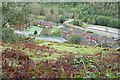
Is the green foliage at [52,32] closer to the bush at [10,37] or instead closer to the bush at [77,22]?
the bush at [77,22]

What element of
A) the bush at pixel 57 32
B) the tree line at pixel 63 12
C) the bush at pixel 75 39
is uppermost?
the tree line at pixel 63 12

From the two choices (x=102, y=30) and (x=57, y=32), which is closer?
(x=102, y=30)

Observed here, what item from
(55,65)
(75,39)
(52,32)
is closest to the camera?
(55,65)

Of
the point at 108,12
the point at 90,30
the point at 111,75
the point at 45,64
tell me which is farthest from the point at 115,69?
the point at 108,12

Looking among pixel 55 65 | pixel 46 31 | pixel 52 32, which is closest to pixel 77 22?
pixel 52 32

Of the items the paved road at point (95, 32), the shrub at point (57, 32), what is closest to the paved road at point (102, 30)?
the paved road at point (95, 32)

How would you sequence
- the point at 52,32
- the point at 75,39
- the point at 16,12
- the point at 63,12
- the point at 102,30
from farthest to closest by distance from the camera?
1. the point at 75,39
2. the point at 52,32
3. the point at 63,12
4. the point at 102,30
5. the point at 16,12

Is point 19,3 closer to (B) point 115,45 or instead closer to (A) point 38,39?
(A) point 38,39

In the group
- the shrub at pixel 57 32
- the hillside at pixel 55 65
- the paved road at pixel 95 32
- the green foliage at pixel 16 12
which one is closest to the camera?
the hillside at pixel 55 65

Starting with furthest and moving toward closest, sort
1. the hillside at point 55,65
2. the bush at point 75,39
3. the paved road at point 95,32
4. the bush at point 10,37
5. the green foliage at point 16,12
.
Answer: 1. the bush at point 75,39
2. the paved road at point 95,32
3. the bush at point 10,37
4. the green foliage at point 16,12
5. the hillside at point 55,65

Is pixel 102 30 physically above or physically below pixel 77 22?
below

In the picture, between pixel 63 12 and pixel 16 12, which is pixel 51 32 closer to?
pixel 63 12

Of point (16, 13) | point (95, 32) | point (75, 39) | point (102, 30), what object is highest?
point (16, 13)

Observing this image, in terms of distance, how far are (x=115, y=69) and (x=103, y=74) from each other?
16.2 inches
